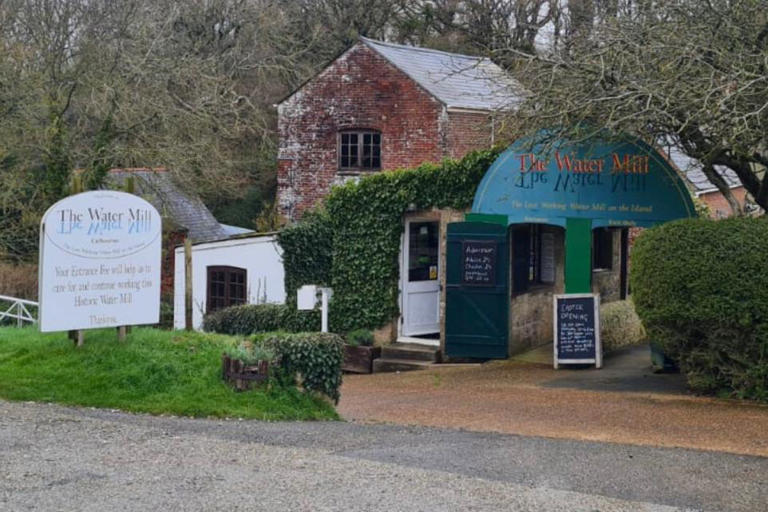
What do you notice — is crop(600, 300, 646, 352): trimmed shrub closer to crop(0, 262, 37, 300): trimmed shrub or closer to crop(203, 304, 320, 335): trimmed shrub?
crop(203, 304, 320, 335): trimmed shrub

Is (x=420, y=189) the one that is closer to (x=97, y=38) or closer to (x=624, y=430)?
(x=624, y=430)

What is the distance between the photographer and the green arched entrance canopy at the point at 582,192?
1562cm

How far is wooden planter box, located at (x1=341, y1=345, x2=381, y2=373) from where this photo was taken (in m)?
18.4

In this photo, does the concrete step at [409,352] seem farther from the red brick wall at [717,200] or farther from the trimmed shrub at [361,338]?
the red brick wall at [717,200]

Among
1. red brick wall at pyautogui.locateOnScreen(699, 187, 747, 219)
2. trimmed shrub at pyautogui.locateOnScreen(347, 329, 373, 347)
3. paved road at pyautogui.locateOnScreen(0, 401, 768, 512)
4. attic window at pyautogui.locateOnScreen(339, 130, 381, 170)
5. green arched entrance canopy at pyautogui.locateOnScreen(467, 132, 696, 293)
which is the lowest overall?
paved road at pyautogui.locateOnScreen(0, 401, 768, 512)

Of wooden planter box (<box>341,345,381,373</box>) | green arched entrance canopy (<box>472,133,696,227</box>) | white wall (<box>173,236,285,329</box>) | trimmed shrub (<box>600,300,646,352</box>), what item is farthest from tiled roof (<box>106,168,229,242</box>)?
→ trimmed shrub (<box>600,300,646,352</box>)

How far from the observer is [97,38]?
25906 millimetres

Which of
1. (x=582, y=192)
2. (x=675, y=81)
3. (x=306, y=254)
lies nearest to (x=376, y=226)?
(x=306, y=254)

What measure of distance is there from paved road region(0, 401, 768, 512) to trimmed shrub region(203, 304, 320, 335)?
10147 millimetres

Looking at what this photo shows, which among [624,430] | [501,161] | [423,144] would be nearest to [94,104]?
[423,144]

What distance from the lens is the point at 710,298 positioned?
1176 centimetres

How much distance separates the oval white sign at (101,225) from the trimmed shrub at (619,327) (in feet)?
26.4

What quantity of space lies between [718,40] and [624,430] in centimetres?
522

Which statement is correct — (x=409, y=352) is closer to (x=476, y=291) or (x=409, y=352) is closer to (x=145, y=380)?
(x=476, y=291)
